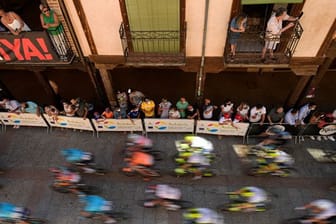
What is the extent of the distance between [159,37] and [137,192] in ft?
18.6

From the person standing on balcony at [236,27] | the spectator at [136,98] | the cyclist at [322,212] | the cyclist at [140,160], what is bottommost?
the cyclist at [322,212]

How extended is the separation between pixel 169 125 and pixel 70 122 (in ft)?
13.8

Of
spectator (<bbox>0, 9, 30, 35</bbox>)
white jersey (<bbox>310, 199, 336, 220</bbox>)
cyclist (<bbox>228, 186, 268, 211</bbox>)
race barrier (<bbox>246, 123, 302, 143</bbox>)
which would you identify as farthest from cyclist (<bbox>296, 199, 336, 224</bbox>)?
spectator (<bbox>0, 9, 30, 35</bbox>)

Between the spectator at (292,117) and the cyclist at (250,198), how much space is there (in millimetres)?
3465

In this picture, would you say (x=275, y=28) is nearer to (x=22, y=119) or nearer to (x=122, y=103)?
(x=122, y=103)

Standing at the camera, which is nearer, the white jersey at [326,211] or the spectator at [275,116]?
the white jersey at [326,211]

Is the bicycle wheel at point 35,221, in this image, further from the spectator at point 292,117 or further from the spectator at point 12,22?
the spectator at point 292,117

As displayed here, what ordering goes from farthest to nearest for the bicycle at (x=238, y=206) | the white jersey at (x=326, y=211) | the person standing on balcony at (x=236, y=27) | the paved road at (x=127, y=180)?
1. the paved road at (x=127, y=180)
2. the bicycle at (x=238, y=206)
3. the person standing on balcony at (x=236, y=27)
4. the white jersey at (x=326, y=211)

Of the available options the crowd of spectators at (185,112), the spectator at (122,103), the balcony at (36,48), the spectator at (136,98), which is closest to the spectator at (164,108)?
the crowd of spectators at (185,112)

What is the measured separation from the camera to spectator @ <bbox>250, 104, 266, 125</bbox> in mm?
11695

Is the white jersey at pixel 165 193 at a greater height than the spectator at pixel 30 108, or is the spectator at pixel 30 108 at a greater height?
the spectator at pixel 30 108

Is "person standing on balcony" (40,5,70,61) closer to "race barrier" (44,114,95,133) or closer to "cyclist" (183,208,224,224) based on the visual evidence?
"race barrier" (44,114,95,133)

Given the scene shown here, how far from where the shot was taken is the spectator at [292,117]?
38.0 ft

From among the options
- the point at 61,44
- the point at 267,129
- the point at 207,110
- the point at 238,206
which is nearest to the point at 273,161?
the point at 267,129
